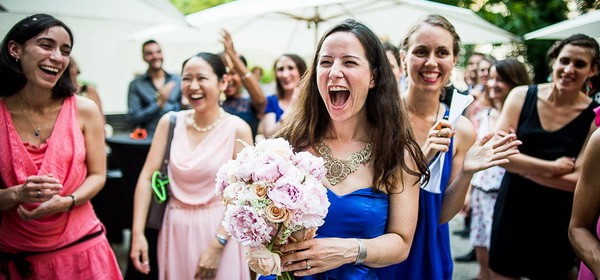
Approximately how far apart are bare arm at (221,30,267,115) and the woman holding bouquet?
1.34 m

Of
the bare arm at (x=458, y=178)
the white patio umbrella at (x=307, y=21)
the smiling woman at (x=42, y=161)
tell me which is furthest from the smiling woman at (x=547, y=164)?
the smiling woman at (x=42, y=161)

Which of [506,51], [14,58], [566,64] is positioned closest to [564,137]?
[566,64]

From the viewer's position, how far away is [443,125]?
2.57m

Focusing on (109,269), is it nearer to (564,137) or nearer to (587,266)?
(587,266)

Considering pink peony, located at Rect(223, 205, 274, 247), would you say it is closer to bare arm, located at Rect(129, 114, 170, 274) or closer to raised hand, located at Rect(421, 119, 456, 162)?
raised hand, located at Rect(421, 119, 456, 162)

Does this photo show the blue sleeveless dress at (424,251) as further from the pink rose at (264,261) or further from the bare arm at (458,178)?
the pink rose at (264,261)

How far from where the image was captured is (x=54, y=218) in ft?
8.91

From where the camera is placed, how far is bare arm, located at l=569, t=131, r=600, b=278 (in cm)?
225

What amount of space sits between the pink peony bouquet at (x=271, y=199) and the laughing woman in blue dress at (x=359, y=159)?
151 millimetres

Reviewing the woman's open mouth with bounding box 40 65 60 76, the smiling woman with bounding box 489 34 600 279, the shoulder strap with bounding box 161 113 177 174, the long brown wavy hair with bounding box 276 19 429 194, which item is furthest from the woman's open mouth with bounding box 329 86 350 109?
the smiling woman with bounding box 489 34 600 279

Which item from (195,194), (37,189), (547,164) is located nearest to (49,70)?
(37,189)

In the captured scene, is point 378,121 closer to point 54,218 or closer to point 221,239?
Answer: point 221,239

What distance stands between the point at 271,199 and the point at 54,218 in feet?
5.67

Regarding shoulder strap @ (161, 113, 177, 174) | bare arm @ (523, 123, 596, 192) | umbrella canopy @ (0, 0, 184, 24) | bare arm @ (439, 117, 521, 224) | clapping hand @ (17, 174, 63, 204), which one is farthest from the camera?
umbrella canopy @ (0, 0, 184, 24)
